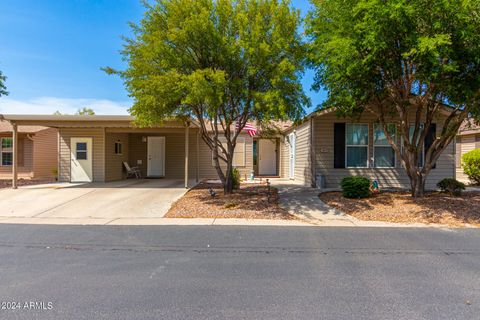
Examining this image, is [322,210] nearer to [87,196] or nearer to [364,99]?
[364,99]

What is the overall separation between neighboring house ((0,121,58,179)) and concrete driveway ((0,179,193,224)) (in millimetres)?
4885

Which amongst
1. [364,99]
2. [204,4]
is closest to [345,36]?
[364,99]

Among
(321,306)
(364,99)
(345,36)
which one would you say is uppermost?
(345,36)

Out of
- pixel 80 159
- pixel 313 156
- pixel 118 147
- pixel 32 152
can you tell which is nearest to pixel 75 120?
pixel 80 159

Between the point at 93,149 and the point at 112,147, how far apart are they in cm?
90

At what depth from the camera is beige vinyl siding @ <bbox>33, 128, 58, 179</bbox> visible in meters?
15.4

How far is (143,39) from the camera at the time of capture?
7.80m

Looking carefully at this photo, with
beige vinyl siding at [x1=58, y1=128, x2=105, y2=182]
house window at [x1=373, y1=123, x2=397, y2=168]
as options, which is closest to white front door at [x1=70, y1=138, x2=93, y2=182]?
beige vinyl siding at [x1=58, y1=128, x2=105, y2=182]

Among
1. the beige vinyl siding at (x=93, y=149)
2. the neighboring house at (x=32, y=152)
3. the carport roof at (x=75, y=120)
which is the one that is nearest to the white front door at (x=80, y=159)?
the beige vinyl siding at (x=93, y=149)

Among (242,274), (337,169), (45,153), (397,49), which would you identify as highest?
(397,49)

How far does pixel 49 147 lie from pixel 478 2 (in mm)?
18857

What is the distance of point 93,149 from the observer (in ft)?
44.1

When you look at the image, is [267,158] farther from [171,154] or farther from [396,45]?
[396,45]

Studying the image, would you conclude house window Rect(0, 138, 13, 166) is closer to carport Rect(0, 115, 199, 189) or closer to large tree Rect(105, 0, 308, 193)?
carport Rect(0, 115, 199, 189)
